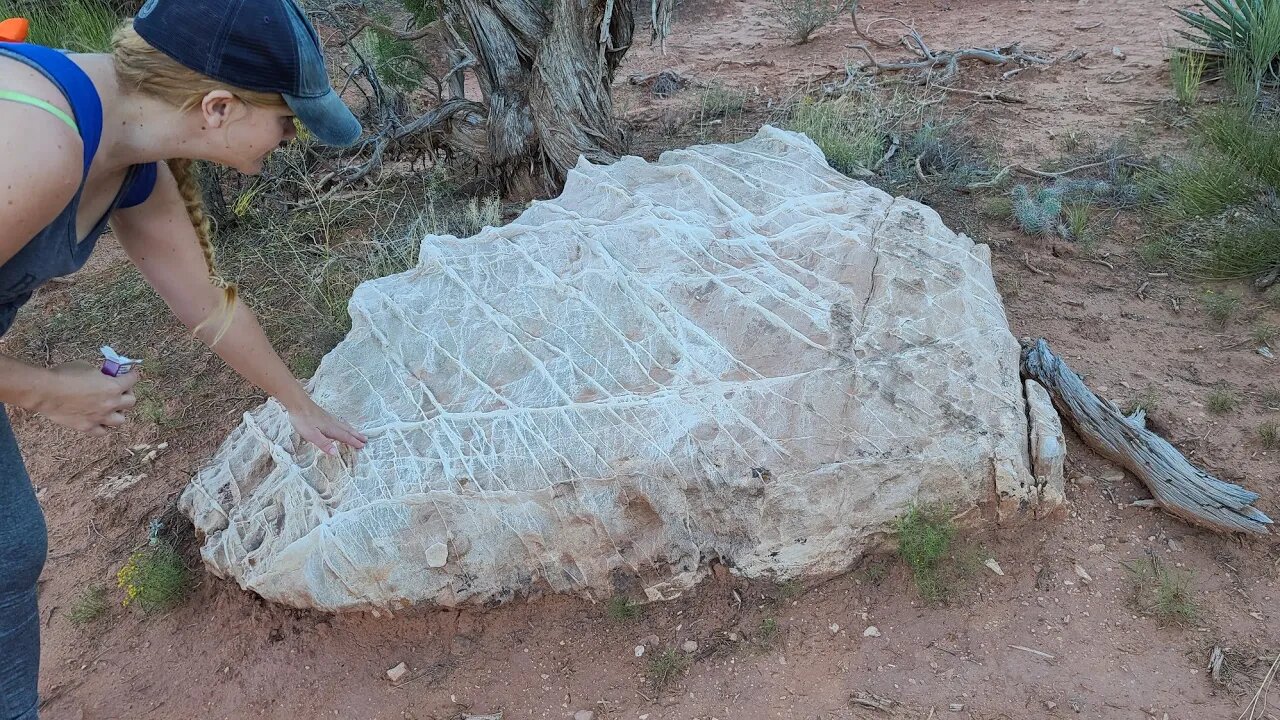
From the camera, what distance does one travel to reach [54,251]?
4.40ft

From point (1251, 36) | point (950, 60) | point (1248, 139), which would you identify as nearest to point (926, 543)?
point (1248, 139)

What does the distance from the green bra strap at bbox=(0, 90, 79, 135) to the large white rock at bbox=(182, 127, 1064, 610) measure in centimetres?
129

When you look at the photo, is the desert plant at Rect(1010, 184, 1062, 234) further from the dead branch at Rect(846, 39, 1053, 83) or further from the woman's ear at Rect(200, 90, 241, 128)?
the woman's ear at Rect(200, 90, 241, 128)

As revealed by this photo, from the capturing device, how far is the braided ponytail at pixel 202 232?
66.7 inches

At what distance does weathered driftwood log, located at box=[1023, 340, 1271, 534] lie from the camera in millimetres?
2338

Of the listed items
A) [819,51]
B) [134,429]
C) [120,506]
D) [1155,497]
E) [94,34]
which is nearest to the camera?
[1155,497]

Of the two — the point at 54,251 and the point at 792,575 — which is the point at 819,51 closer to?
the point at 792,575

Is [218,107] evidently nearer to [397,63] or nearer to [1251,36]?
[397,63]

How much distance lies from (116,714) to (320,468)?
2.95ft

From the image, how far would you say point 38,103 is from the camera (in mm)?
1163

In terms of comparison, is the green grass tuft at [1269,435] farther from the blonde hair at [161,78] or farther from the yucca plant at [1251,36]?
the yucca plant at [1251,36]

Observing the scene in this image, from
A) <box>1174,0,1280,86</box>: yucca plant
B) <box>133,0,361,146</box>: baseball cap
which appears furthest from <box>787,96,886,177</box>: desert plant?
<box>133,0,361,146</box>: baseball cap

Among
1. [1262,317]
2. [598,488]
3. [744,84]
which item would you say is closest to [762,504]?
[598,488]

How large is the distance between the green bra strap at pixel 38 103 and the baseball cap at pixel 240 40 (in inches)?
7.8
